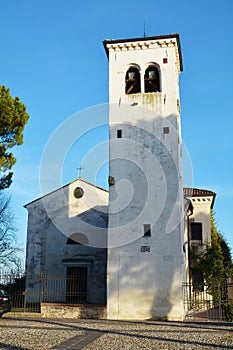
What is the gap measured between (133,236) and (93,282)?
240 inches

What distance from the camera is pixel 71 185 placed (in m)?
25.3

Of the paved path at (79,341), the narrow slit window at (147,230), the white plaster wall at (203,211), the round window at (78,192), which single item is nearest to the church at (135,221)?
the narrow slit window at (147,230)

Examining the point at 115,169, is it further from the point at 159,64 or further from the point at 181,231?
the point at 159,64

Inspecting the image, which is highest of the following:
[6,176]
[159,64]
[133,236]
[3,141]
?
[159,64]

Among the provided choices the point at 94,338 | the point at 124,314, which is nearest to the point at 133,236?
the point at 124,314

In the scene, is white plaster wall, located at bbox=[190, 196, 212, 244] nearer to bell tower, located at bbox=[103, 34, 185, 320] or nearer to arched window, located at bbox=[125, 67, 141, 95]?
bell tower, located at bbox=[103, 34, 185, 320]

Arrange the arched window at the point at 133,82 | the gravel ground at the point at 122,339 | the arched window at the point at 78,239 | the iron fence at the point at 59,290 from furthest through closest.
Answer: the arched window at the point at 78,239 → the iron fence at the point at 59,290 → the arched window at the point at 133,82 → the gravel ground at the point at 122,339

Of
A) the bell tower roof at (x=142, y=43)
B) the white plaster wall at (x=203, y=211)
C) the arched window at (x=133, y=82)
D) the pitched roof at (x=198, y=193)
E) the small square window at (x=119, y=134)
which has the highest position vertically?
the bell tower roof at (x=142, y=43)

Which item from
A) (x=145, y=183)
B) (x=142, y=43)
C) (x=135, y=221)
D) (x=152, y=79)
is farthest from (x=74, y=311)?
(x=142, y=43)

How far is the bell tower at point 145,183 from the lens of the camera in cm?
1767

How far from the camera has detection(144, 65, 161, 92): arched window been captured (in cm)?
2053

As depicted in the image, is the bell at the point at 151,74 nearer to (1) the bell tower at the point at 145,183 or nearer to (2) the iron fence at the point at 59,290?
(1) the bell tower at the point at 145,183

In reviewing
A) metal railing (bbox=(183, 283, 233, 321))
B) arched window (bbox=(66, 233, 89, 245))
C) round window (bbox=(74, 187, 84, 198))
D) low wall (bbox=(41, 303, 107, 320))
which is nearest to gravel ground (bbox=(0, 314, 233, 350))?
metal railing (bbox=(183, 283, 233, 321))

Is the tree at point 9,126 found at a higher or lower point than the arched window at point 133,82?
lower
